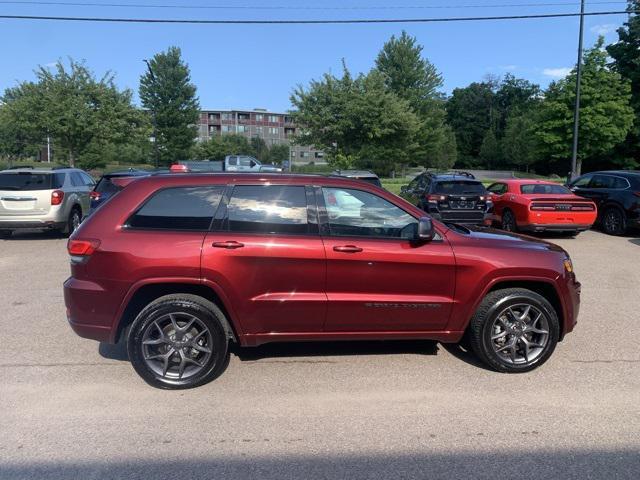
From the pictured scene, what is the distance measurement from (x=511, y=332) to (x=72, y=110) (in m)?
29.1

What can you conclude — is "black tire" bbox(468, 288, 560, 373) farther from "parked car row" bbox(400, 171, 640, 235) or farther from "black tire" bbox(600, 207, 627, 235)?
"black tire" bbox(600, 207, 627, 235)

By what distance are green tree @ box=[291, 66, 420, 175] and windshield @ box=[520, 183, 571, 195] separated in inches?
805

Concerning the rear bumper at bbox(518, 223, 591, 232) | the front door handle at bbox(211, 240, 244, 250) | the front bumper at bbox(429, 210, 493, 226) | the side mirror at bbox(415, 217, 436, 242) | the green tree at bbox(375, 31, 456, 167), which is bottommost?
the rear bumper at bbox(518, 223, 591, 232)

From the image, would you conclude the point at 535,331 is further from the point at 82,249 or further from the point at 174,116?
the point at 174,116

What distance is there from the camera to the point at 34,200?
38.1 feet

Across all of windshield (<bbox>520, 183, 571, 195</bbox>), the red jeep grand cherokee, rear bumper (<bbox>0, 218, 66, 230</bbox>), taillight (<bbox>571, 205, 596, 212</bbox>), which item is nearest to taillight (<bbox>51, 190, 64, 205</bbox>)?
rear bumper (<bbox>0, 218, 66, 230</bbox>)

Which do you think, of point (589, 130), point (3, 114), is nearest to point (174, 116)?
point (3, 114)

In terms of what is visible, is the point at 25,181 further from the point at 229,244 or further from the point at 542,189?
the point at 542,189

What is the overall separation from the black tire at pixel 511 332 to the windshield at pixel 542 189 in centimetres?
908

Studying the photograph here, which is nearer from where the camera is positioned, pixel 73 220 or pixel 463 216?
pixel 73 220

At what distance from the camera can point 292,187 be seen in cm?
448

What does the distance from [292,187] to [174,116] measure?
54759 millimetres

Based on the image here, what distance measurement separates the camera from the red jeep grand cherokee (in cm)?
420

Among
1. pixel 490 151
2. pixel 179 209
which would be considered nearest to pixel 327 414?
pixel 179 209
